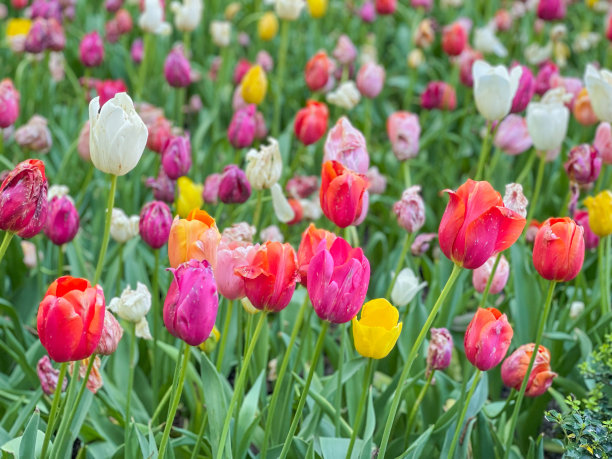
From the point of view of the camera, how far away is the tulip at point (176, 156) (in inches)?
78.5

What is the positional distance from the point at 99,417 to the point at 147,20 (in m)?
1.80

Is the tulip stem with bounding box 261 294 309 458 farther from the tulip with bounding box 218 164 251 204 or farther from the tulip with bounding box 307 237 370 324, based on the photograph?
the tulip with bounding box 218 164 251 204

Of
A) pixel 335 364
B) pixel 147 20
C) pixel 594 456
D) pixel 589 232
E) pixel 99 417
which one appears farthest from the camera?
pixel 147 20

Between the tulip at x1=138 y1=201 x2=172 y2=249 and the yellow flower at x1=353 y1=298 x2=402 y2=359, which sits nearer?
the yellow flower at x1=353 y1=298 x2=402 y2=359

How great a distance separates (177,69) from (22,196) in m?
1.62

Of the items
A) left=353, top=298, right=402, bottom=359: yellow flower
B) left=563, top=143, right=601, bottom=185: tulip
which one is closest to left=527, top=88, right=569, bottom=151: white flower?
left=563, top=143, right=601, bottom=185: tulip

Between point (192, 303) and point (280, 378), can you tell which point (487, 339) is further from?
point (192, 303)

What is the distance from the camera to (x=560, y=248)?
1.35 m

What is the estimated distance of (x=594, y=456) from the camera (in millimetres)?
1423

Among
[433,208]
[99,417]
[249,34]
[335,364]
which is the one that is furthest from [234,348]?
[249,34]

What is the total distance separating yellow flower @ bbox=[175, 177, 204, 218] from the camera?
2.18 meters

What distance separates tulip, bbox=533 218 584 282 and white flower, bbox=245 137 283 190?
719 millimetres

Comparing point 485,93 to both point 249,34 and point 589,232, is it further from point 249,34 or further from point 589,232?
point 249,34

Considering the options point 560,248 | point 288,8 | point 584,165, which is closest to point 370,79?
point 288,8
